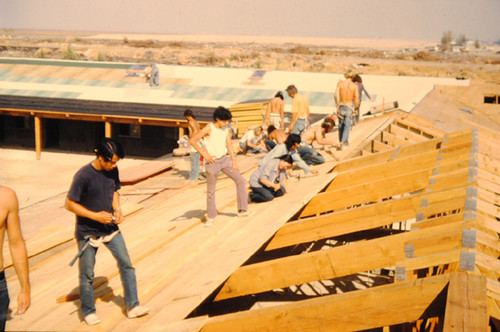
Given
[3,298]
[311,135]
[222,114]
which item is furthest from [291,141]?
[3,298]

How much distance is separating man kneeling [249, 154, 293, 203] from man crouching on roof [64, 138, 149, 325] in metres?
3.84

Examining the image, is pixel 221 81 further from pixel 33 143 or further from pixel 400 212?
pixel 400 212

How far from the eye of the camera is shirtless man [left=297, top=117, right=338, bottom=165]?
1105 cm

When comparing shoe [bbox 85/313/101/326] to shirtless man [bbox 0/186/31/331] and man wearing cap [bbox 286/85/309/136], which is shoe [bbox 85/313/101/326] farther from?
man wearing cap [bbox 286/85/309/136]

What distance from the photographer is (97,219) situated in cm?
493

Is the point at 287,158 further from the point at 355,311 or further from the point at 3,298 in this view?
the point at 3,298

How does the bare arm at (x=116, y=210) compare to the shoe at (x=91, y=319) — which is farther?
the bare arm at (x=116, y=210)

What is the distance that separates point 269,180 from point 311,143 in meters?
3.30

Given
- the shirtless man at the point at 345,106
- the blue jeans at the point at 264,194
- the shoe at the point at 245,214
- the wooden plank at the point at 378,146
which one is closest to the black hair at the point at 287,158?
the blue jeans at the point at 264,194

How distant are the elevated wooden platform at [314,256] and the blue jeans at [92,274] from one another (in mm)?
179

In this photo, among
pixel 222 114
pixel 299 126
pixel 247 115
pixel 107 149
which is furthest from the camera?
pixel 247 115

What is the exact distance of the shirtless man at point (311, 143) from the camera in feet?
36.2

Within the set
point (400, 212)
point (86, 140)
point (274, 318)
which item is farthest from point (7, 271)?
point (86, 140)

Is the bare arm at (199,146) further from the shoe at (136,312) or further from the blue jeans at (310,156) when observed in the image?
the blue jeans at (310,156)
